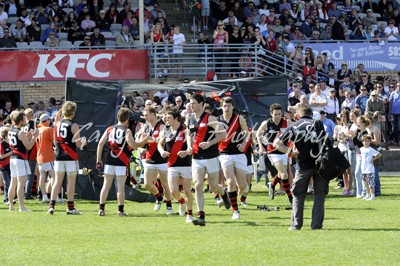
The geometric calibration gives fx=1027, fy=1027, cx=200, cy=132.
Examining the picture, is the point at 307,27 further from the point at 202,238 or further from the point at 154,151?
the point at 202,238

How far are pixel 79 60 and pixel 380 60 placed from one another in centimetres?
981

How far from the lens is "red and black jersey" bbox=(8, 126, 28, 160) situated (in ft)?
59.2

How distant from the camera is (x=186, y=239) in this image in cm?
1341

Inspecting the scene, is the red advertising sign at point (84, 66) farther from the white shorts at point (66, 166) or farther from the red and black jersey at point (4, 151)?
the white shorts at point (66, 166)

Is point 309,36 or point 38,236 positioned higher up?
point 309,36

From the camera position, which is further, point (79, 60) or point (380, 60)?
point (380, 60)

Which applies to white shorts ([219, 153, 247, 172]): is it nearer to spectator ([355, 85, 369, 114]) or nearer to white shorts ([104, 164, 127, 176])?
white shorts ([104, 164, 127, 176])

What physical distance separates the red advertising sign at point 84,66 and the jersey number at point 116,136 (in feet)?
43.0

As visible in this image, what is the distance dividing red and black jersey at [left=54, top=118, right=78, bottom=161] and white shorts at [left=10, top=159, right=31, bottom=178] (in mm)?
1109

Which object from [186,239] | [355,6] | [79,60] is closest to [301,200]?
[186,239]

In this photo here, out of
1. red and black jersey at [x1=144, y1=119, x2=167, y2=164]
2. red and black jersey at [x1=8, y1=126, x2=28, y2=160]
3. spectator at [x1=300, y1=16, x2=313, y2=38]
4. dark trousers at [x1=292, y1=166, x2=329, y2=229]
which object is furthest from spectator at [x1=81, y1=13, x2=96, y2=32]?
dark trousers at [x1=292, y1=166, x2=329, y2=229]

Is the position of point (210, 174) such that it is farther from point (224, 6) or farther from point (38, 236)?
point (224, 6)

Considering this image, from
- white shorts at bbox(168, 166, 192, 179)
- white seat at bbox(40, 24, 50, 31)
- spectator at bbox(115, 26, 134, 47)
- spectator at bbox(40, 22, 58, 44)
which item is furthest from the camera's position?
white seat at bbox(40, 24, 50, 31)

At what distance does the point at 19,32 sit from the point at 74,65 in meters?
2.02
